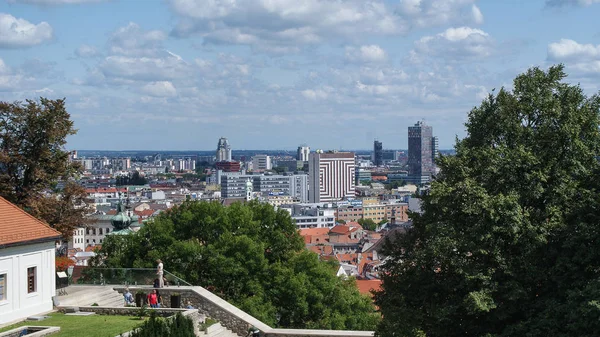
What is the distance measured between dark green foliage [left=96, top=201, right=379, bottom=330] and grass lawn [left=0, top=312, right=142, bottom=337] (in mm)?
6377

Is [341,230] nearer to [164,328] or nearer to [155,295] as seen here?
[155,295]

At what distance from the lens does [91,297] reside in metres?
25.4

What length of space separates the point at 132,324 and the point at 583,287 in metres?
12.3

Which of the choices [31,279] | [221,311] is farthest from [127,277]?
[221,311]

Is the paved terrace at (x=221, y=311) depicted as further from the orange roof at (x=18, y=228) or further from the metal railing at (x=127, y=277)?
the orange roof at (x=18, y=228)

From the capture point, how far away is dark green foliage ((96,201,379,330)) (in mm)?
29188

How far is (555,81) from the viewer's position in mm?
20547

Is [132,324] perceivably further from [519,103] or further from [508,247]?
[519,103]

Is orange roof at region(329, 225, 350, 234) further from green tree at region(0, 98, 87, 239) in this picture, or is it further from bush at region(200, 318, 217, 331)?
bush at region(200, 318, 217, 331)

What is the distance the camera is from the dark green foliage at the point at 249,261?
2919cm

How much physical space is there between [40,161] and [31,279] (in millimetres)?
7676

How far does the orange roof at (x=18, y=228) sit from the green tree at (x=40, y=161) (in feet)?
16.8

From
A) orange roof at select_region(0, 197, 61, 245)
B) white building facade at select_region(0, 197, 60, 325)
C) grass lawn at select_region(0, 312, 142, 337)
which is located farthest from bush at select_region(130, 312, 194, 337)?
orange roof at select_region(0, 197, 61, 245)

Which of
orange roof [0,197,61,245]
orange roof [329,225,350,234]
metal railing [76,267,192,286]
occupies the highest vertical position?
orange roof [0,197,61,245]
